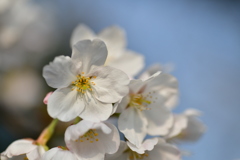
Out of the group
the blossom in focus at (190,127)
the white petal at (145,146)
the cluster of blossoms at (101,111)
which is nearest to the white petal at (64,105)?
the cluster of blossoms at (101,111)

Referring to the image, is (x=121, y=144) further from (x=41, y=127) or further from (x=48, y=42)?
(x=48, y=42)

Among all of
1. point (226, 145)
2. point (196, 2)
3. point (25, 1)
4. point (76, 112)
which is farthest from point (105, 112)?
point (196, 2)

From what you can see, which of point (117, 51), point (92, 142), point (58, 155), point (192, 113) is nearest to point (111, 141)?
point (92, 142)

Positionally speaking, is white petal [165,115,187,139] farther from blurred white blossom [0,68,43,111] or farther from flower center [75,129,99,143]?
blurred white blossom [0,68,43,111]

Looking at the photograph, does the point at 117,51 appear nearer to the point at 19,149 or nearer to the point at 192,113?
the point at 192,113

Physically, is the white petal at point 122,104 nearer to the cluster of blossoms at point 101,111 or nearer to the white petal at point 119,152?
the cluster of blossoms at point 101,111

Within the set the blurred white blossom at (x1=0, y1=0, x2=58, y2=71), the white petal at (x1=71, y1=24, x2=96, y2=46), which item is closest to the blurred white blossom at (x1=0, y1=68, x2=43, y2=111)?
the blurred white blossom at (x1=0, y1=0, x2=58, y2=71)

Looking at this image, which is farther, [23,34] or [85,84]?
[23,34]
